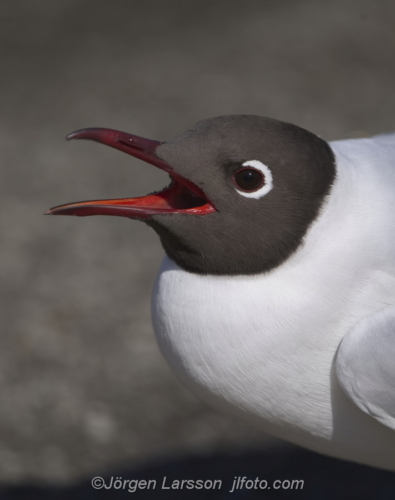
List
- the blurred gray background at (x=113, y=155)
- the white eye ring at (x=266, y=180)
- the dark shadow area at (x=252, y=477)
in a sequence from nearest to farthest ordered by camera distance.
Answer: the white eye ring at (x=266, y=180), the dark shadow area at (x=252, y=477), the blurred gray background at (x=113, y=155)

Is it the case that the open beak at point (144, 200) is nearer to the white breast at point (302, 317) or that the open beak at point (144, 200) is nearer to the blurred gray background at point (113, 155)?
the white breast at point (302, 317)

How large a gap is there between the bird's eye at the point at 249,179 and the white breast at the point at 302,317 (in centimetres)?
17

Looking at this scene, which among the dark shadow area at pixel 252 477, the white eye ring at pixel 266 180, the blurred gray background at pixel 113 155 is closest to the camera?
the white eye ring at pixel 266 180

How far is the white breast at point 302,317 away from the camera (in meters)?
1.68

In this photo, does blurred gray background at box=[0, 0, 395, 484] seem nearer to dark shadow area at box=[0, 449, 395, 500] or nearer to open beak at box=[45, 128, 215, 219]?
dark shadow area at box=[0, 449, 395, 500]

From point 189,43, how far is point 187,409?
3450 mm

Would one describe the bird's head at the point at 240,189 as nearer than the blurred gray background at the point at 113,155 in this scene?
Yes

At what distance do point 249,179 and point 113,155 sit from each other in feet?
10.4

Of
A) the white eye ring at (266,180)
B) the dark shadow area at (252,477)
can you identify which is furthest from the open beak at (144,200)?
the dark shadow area at (252,477)

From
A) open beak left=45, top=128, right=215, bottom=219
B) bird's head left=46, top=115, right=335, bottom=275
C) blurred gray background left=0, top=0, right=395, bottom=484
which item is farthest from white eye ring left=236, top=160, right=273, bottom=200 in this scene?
blurred gray background left=0, top=0, right=395, bottom=484

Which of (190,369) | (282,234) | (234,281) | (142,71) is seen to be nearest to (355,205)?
(282,234)

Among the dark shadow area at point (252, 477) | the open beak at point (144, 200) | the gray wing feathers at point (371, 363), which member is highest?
the open beak at point (144, 200)

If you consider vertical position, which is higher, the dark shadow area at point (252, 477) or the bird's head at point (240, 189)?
the bird's head at point (240, 189)

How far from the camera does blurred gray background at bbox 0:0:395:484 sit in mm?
3027
